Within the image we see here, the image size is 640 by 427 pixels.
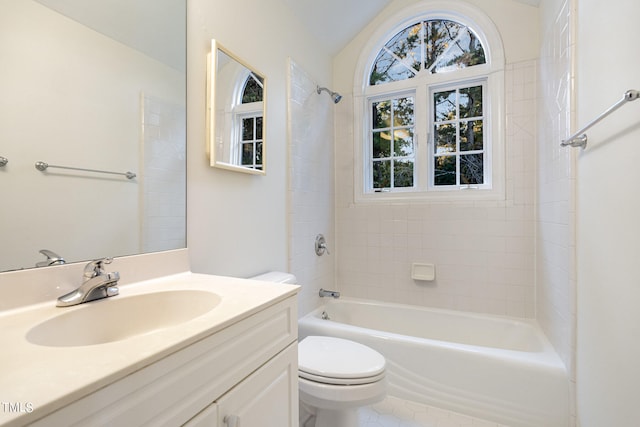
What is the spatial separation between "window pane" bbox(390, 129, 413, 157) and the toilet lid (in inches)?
64.6

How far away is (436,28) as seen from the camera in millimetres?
2395

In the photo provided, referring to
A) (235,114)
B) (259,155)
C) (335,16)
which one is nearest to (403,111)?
(335,16)

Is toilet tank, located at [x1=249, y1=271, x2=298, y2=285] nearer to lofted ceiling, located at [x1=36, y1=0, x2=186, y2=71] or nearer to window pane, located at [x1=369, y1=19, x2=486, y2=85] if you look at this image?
lofted ceiling, located at [x1=36, y1=0, x2=186, y2=71]

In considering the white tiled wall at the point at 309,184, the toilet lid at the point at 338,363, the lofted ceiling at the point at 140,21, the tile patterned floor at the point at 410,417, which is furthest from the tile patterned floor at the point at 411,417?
the lofted ceiling at the point at 140,21

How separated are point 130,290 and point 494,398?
175cm

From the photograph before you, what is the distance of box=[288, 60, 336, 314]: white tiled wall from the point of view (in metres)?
2.00

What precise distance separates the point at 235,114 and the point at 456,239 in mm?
1780

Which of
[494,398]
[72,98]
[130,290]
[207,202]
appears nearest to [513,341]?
[494,398]

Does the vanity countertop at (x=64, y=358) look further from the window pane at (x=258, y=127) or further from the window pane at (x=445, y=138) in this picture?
the window pane at (x=445, y=138)

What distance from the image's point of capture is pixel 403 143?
2.52 metres

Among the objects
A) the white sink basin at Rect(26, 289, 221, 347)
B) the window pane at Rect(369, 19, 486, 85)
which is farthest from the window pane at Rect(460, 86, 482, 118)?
the white sink basin at Rect(26, 289, 221, 347)

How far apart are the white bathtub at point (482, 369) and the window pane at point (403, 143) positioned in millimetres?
1346

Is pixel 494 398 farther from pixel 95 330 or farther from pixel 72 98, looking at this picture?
pixel 72 98

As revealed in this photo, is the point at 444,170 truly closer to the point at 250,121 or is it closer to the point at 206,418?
the point at 250,121
